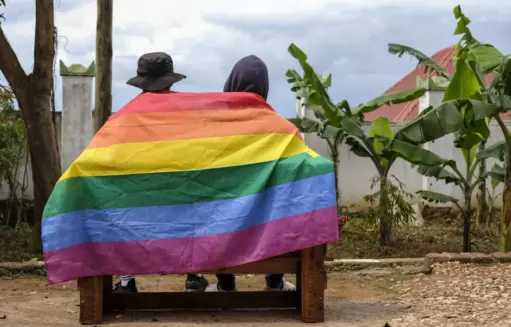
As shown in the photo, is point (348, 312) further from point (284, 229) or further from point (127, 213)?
point (127, 213)

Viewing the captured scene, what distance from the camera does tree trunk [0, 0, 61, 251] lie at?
9227mm

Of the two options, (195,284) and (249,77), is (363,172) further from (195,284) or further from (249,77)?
(249,77)

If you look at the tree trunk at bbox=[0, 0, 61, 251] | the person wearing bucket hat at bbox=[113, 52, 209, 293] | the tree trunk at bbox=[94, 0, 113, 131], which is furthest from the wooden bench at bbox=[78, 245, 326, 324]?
the tree trunk at bbox=[0, 0, 61, 251]

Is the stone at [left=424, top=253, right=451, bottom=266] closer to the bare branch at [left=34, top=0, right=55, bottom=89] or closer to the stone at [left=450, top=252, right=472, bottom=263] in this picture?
the stone at [left=450, top=252, right=472, bottom=263]

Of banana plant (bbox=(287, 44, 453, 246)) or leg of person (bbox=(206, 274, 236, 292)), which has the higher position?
banana plant (bbox=(287, 44, 453, 246))

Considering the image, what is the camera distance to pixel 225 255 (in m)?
5.58

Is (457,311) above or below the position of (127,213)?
below

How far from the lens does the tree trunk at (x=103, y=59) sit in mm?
9180

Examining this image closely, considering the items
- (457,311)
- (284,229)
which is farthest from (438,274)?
(284,229)

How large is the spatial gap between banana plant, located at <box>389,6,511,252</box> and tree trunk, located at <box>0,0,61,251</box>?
4.62m

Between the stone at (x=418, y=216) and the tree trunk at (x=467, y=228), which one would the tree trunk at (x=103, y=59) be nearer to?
the tree trunk at (x=467, y=228)

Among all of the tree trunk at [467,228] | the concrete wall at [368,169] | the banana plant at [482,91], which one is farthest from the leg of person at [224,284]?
the concrete wall at [368,169]

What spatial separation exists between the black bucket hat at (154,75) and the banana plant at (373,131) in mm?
3766

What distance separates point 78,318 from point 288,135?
2.08 m
